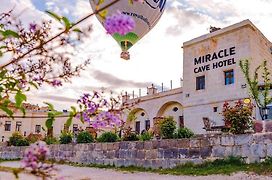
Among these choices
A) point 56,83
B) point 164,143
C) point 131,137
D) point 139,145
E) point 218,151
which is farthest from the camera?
point 131,137

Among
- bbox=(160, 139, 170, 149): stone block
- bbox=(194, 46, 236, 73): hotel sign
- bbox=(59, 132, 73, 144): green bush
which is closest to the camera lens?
bbox=(160, 139, 170, 149): stone block

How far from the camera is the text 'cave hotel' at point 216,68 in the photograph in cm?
2180

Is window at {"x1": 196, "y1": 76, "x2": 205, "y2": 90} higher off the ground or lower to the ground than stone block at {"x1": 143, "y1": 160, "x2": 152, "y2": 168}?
higher

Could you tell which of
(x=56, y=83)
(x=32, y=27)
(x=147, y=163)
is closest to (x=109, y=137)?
(x=147, y=163)

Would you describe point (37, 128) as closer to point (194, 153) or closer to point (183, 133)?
point (183, 133)

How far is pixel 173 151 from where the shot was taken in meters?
11.7

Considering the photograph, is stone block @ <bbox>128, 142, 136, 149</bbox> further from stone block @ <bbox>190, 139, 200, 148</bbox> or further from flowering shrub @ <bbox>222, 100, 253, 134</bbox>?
flowering shrub @ <bbox>222, 100, 253, 134</bbox>

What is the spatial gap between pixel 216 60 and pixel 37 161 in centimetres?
2221

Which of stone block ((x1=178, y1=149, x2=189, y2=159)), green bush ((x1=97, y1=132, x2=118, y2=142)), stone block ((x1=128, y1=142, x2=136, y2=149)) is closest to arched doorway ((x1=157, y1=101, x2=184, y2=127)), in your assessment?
green bush ((x1=97, y1=132, x2=118, y2=142))

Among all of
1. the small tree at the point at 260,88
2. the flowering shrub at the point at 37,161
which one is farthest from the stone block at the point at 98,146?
the flowering shrub at the point at 37,161

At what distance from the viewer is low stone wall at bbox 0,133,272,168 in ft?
32.4

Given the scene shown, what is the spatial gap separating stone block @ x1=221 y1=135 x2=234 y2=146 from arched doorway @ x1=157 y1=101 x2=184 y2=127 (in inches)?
617

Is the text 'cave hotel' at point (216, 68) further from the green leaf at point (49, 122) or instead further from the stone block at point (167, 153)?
the green leaf at point (49, 122)

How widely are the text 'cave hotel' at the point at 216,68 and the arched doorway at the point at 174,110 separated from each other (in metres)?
0.50
